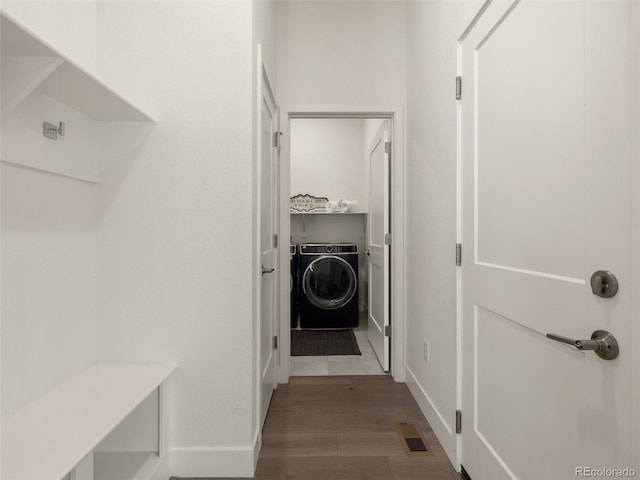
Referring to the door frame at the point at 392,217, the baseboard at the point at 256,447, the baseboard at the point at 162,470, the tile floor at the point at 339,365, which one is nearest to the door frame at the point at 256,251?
the baseboard at the point at 256,447

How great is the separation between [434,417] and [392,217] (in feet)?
4.41

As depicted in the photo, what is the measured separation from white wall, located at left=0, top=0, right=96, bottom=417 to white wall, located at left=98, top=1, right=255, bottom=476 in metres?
0.08

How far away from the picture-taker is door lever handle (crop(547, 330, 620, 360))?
0.86 metres

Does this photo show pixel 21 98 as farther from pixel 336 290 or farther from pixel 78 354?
pixel 336 290

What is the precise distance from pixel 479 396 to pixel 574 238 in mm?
854

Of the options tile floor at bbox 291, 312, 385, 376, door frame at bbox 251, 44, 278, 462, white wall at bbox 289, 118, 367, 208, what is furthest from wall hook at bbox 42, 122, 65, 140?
white wall at bbox 289, 118, 367, 208

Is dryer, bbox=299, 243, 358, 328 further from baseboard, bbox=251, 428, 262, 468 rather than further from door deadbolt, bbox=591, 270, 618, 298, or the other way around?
door deadbolt, bbox=591, 270, 618, 298

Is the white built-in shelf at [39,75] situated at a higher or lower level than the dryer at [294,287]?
higher

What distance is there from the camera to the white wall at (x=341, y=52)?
2.73 metres

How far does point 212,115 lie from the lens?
167cm

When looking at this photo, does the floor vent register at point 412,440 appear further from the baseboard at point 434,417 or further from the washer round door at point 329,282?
the washer round door at point 329,282

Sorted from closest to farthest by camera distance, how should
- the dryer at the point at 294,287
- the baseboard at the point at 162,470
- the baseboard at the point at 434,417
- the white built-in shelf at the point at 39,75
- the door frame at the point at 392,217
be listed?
the white built-in shelf at the point at 39,75 < the baseboard at the point at 162,470 < the baseboard at the point at 434,417 < the door frame at the point at 392,217 < the dryer at the point at 294,287

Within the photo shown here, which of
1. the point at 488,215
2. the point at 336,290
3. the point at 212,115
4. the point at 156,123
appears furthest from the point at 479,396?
the point at 336,290

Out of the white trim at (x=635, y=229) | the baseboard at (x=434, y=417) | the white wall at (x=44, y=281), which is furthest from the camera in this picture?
the baseboard at (x=434, y=417)
